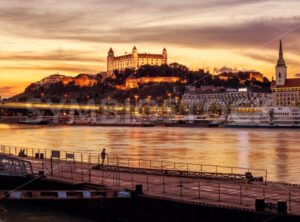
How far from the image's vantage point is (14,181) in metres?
24.8

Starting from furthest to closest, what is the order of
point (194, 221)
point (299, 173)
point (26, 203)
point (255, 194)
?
point (299, 173), point (26, 203), point (255, 194), point (194, 221)

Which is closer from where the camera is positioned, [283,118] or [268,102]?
[283,118]

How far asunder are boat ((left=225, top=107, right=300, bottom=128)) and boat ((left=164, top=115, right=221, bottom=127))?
6528mm

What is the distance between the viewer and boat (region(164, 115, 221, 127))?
149m

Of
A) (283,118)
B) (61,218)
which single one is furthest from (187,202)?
(283,118)

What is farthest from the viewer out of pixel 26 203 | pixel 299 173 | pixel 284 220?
pixel 299 173

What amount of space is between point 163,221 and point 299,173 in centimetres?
1830

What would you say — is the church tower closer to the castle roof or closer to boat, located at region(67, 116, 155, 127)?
the castle roof

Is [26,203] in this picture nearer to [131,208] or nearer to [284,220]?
[131,208]

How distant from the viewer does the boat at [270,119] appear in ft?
423

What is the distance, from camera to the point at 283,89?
610 feet

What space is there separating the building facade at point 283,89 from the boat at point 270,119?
139ft

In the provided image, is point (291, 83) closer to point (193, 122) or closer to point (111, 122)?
point (193, 122)

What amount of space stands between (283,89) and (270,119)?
56460 mm
